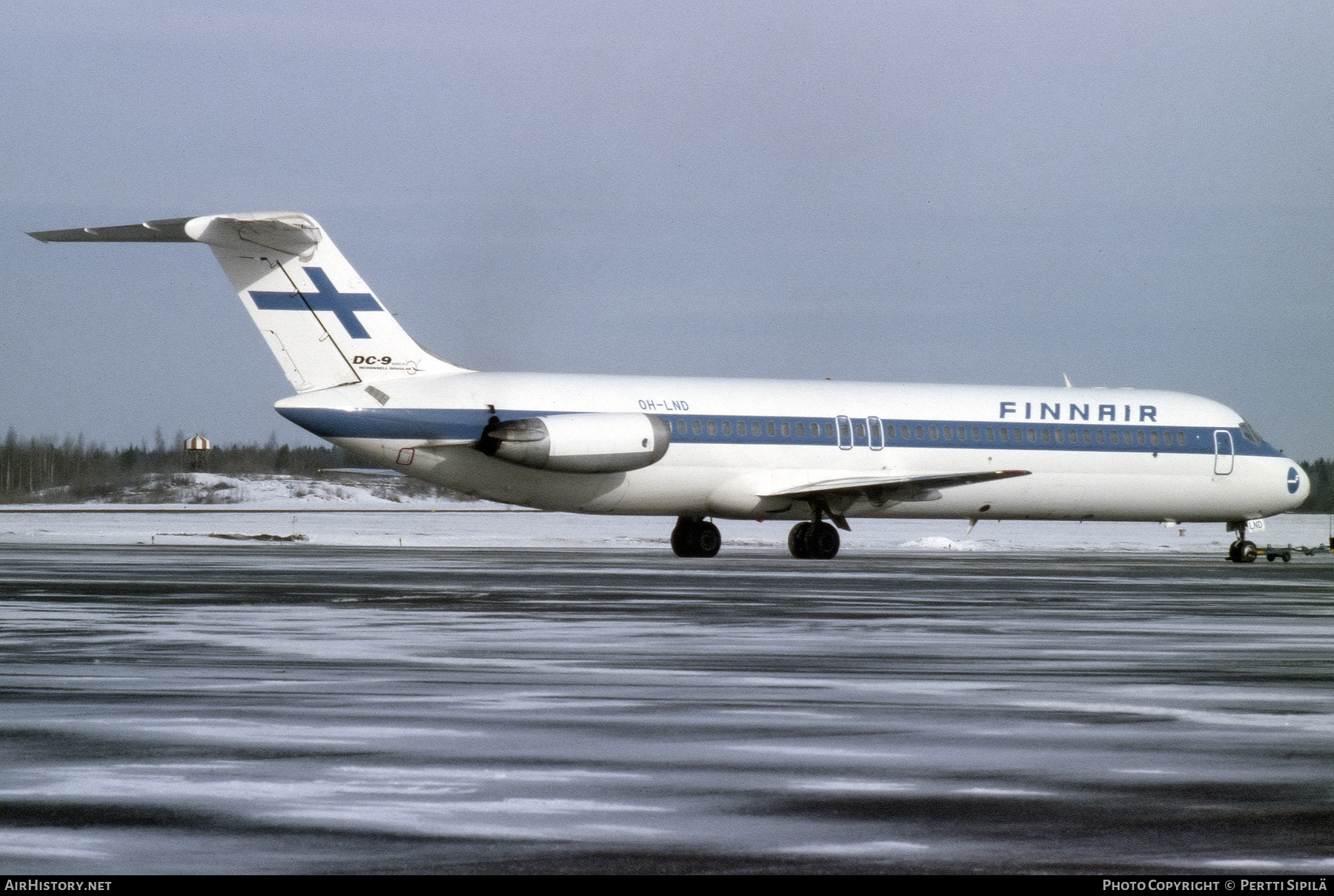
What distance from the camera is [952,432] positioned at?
30625mm

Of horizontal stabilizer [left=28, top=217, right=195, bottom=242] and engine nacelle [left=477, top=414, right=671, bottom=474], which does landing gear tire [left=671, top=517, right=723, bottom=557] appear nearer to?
engine nacelle [left=477, top=414, right=671, bottom=474]

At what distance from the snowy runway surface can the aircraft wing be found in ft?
33.9

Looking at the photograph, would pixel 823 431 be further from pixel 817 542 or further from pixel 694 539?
pixel 694 539

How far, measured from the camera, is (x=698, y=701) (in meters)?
9.16

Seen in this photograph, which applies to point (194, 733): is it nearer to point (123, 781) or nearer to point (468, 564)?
point (123, 781)

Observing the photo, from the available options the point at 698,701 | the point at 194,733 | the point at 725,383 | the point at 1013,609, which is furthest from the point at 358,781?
the point at 725,383

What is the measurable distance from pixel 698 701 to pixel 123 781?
365cm

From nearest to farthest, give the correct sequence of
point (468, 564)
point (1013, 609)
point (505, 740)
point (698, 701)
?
point (505, 740) → point (698, 701) → point (1013, 609) → point (468, 564)

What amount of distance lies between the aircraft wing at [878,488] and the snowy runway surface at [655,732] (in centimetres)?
1033

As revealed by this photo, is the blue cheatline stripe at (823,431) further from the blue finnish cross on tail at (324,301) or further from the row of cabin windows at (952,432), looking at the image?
the blue finnish cross on tail at (324,301)

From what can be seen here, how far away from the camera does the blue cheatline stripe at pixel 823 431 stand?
85.7 ft

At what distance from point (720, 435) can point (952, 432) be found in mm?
5122

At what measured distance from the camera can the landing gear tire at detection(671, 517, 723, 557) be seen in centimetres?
3044

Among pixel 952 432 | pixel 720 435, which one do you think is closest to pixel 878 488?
pixel 952 432
